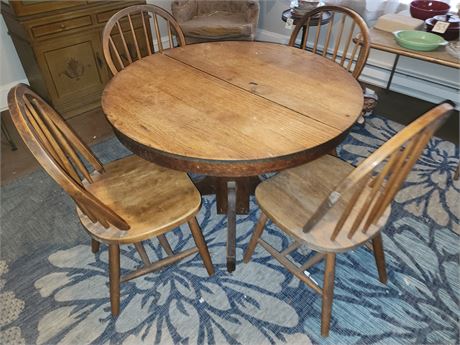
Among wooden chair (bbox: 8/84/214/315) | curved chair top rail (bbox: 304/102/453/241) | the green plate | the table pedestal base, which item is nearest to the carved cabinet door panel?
wooden chair (bbox: 8/84/214/315)

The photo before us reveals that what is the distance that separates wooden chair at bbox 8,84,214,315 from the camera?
1.02 meters

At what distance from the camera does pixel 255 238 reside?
4.87 ft

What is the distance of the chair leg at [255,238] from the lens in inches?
55.7

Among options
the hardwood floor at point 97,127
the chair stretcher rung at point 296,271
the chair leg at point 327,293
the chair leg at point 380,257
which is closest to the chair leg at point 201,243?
the chair stretcher rung at point 296,271

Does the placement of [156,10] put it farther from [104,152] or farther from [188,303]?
[188,303]

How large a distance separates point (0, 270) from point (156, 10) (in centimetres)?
153

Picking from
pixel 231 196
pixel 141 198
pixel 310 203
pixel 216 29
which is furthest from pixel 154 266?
pixel 216 29

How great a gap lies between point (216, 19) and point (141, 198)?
92.8 inches

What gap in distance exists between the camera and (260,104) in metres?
1.31

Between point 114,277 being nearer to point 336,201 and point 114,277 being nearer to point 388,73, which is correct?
point 336,201

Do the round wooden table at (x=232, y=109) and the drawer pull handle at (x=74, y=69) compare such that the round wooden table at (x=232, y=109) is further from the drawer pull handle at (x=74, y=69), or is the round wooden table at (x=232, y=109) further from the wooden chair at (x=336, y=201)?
the drawer pull handle at (x=74, y=69)

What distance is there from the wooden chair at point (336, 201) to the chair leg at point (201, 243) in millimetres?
182

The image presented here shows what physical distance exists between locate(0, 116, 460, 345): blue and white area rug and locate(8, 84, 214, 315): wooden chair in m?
0.12

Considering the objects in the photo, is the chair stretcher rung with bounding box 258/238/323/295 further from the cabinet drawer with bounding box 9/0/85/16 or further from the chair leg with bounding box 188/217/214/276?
the cabinet drawer with bounding box 9/0/85/16
